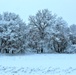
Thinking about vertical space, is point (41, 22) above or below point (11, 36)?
above

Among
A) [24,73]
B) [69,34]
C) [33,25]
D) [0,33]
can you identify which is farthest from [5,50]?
[24,73]

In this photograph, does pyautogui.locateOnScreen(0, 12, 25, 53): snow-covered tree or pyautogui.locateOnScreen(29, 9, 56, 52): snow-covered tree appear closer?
pyautogui.locateOnScreen(0, 12, 25, 53): snow-covered tree

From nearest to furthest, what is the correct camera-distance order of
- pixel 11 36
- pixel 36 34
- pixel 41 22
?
1. pixel 11 36
2. pixel 36 34
3. pixel 41 22

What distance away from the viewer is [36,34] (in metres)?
46.4

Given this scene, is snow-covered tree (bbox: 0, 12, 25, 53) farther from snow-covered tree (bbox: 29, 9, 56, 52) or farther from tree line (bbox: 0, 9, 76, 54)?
snow-covered tree (bbox: 29, 9, 56, 52)

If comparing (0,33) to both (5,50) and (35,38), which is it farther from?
(35,38)

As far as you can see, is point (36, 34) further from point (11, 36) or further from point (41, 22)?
point (11, 36)

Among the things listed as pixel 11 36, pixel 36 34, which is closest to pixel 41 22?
pixel 36 34

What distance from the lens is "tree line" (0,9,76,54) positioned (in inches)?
1569

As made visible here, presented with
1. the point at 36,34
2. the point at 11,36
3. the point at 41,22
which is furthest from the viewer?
the point at 41,22

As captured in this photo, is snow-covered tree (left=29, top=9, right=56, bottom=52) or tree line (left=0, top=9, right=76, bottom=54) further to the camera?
snow-covered tree (left=29, top=9, right=56, bottom=52)

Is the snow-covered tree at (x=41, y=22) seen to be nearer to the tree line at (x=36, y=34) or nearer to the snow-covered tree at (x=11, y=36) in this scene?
the tree line at (x=36, y=34)

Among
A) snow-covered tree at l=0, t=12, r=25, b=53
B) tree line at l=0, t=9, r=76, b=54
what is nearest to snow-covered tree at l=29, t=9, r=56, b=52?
tree line at l=0, t=9, r=76, b=54

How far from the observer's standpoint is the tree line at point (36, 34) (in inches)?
1569
